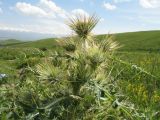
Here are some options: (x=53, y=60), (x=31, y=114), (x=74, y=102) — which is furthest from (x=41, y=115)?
(x=53, y=60)

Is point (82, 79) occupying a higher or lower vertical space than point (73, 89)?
higher

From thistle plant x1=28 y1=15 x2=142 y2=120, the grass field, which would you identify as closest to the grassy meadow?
thistle plant x1=28 y1=15 x2=142 y2=120

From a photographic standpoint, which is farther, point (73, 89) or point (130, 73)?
point (130, 73)

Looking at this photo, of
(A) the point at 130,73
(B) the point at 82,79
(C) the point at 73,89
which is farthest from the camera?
Answer: (A) the point at 130,73

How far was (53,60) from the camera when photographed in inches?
143

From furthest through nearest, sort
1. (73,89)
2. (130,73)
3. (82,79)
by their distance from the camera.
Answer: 1. (130,73)
2. (73,89)
3. (82,79)

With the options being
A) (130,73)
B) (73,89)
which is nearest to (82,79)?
(73,89)

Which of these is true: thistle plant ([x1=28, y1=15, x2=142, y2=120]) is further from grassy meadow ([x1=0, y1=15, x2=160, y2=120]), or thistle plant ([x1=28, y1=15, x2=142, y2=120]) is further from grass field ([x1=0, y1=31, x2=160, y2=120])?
grass field ([x1=0, y1=31, x2=160, y2=120])

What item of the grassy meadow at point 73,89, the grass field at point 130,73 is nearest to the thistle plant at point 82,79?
the grassy meadow at point 73,89

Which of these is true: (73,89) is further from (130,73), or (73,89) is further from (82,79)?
(130,73)

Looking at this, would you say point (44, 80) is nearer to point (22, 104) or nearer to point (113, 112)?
point (22, 104)

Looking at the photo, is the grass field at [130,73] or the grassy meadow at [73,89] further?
the grass field at [130,73]

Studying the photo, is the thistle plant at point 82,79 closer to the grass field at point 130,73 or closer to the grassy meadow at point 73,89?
the grassy meadow at point 73,89

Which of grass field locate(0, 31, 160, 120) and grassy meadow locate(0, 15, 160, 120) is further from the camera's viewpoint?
grass field locate(0, 31, 160, 120)
